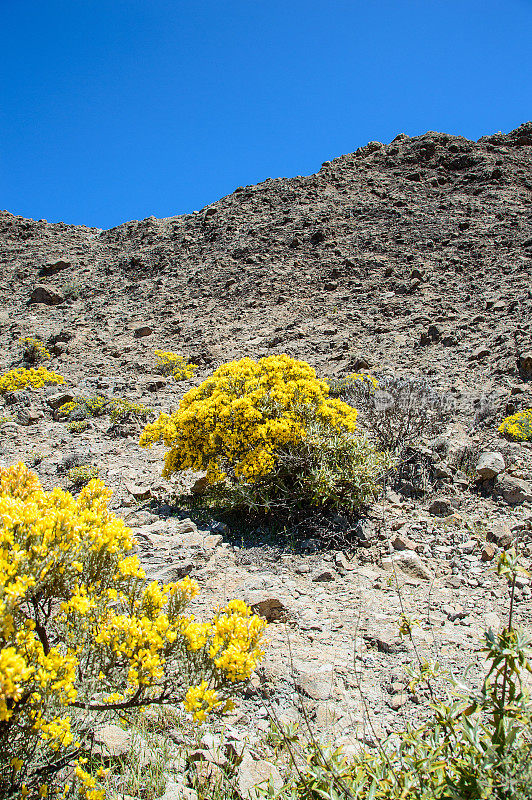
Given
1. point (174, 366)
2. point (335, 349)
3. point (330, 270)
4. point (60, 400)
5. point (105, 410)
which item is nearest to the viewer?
point (105, 410)

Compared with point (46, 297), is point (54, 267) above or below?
above

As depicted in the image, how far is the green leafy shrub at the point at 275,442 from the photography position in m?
5.00

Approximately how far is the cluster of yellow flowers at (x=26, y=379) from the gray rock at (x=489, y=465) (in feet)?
31.4

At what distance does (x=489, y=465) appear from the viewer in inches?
216

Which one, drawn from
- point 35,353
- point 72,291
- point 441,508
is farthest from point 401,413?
point 72,291

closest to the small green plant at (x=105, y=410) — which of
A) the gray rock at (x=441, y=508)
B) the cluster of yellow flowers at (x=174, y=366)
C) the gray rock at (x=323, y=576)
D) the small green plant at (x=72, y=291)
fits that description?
the cluster of yellow flowers at (x=174, y=366)

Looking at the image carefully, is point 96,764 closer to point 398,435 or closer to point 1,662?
point 1,662

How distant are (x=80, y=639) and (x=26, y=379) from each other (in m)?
10.1

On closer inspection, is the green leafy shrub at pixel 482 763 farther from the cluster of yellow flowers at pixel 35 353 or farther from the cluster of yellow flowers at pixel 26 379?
the cluster of yellow flowers at pixel 35 353

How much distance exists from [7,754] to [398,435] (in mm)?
5434

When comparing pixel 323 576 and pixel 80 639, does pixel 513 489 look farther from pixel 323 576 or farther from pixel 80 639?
pixel 80 639

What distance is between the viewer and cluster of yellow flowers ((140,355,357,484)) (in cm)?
518

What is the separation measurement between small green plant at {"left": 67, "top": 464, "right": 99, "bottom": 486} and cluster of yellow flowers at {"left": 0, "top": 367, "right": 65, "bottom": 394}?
5.28 metres

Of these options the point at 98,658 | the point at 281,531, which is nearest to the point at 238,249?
the point at 281,531
